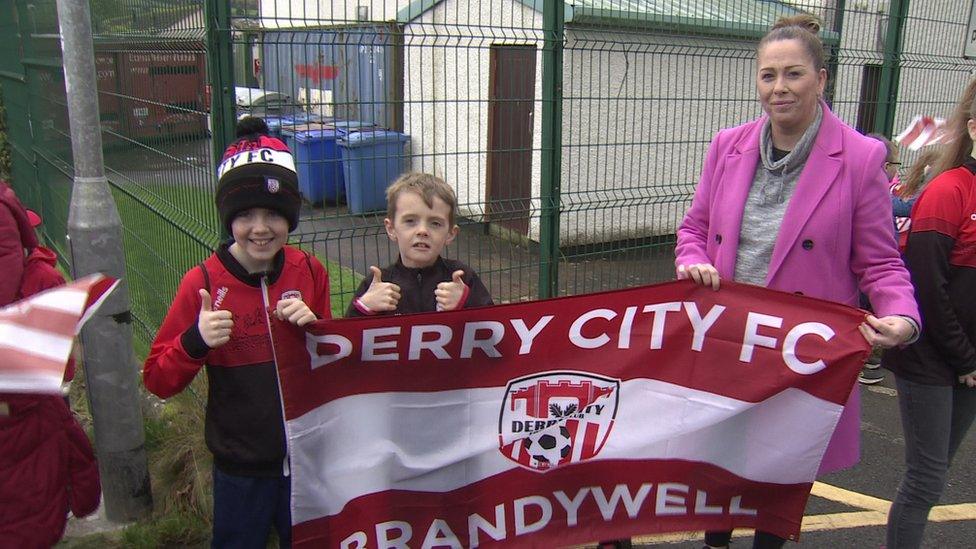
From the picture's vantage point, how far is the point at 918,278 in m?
2.95

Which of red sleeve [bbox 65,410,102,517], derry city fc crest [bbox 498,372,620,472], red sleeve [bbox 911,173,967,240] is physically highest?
red sleeve [bbox 911,173,967,240]

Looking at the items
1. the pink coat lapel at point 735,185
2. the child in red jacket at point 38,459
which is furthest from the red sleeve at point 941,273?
the child in red jacket at point 38,459

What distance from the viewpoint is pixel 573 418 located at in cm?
273

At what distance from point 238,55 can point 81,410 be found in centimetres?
259

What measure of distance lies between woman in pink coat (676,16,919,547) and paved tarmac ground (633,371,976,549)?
45.6 inches

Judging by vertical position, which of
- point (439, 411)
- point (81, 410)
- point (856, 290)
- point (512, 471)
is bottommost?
point (81, 410)

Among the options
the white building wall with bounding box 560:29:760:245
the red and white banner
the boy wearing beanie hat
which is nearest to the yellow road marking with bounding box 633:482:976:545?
the red and white banner

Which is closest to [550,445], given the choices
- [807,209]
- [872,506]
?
[807,209]

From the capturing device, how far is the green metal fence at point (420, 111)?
12.1ft

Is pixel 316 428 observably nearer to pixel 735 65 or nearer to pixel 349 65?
pixel 349 65

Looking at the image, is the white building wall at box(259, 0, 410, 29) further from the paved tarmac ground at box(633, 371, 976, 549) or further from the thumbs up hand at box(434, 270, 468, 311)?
the paved tarmac ground at box(633, 371, 976, 549)

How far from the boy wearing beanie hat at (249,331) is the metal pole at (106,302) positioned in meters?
0.99

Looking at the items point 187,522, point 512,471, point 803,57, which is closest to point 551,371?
point 512,471

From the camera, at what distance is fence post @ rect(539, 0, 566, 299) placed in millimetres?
4664
